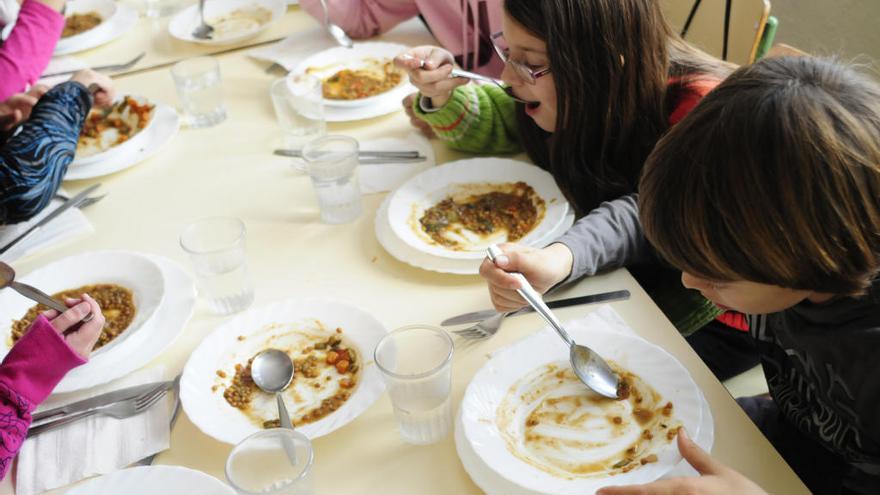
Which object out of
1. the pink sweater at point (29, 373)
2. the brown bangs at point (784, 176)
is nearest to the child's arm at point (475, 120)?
the brown bangs at point (784, 176)

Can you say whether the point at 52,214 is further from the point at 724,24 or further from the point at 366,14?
the point at 724,24

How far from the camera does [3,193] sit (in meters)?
1.48

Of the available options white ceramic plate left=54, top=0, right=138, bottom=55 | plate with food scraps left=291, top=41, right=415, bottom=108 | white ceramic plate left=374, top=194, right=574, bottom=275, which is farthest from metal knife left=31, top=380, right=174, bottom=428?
white ceramic plate left=54, top=0, right=138, bottom=55

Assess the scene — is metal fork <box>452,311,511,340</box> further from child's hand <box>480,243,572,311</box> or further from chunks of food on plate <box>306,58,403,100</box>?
chunks of food on plate <box>306,58,403,100</box>

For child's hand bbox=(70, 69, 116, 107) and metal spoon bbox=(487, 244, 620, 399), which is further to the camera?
child's hand bbox=(70, 69, 116, 107)

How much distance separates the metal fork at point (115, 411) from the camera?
1079 mm

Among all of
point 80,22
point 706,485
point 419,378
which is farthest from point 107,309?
point 80,22

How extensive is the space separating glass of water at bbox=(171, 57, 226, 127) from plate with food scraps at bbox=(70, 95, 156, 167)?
100mm

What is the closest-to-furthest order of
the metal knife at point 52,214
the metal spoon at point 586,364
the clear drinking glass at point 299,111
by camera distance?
the metal spoon at point 586,364, the metal knife at point 52,214, the clear drinking glass at point 299,111

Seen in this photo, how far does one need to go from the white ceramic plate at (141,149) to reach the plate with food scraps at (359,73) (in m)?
0.34

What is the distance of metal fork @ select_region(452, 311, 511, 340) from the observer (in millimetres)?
1152

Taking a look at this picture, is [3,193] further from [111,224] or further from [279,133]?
[279,133]

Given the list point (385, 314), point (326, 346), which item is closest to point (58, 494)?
point (326, 346)

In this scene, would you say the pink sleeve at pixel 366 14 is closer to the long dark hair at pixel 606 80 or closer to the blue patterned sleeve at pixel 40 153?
the blue patterned sleeve at pixel 40 153
